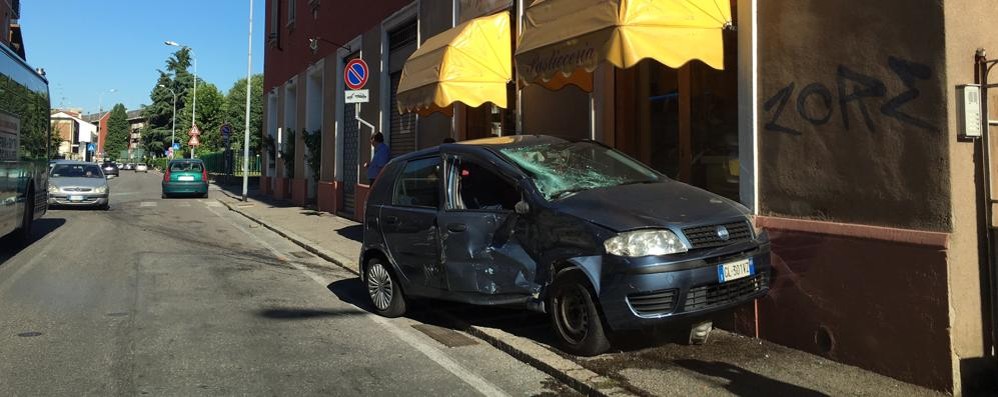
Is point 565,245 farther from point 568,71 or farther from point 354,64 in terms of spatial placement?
point 354,64

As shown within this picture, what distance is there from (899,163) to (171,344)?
5.59 metres

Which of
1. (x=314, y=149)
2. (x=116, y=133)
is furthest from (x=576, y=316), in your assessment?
(x=116, y=133)

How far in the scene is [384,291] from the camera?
6.39 m

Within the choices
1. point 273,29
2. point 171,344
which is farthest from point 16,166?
point 273,29

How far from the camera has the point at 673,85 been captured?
6.86m

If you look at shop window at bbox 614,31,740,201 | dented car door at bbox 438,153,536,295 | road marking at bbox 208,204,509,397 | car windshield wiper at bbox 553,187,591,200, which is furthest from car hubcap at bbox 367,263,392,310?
shop window at bbox 614,31,740,201

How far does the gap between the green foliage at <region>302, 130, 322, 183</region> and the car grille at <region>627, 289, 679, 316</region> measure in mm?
16314

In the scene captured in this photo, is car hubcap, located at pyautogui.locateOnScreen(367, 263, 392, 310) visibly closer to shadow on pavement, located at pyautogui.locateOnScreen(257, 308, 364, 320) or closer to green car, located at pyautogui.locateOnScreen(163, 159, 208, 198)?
shadow on pavement, located at pyautogui.locateOnScreen(257, 308, 364, 320)

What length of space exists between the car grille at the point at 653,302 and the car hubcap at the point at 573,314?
1.44 ft

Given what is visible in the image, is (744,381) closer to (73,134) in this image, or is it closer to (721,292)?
(721,292)

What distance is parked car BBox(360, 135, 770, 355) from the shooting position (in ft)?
13.6

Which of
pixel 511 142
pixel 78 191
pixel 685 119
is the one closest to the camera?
pixel 511 142

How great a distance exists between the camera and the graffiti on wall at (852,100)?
13.7ft

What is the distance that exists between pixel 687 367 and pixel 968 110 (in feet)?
7.94
